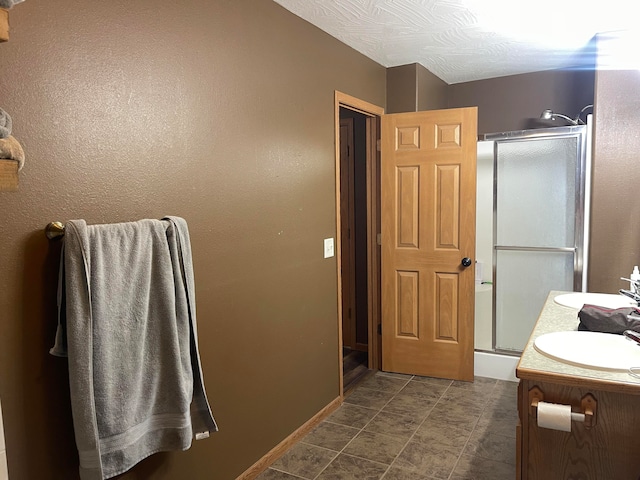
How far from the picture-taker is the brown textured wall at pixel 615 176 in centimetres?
283

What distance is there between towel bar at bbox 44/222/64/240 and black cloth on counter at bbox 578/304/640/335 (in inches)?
74.6

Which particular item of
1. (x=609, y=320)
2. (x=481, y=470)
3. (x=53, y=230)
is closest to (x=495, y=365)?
(x=481, y=470)

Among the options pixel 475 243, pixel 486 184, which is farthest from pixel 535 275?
pixel 486 184

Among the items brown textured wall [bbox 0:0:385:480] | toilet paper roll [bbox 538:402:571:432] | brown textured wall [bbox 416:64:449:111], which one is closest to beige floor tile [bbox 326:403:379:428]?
brown textured wall [bbox 0:0:385:480]

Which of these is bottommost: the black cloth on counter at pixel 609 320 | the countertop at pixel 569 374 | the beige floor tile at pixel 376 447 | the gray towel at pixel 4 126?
the beige floor tile at pixel 376 447

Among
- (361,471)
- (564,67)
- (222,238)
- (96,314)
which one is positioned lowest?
(361,471)

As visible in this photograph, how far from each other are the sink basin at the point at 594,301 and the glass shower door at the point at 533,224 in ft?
3.14

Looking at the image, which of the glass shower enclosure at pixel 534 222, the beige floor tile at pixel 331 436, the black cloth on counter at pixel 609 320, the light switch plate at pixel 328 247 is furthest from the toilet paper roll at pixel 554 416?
the glass shower enclosure at pixel 534 222

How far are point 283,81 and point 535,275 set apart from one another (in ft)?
7.52

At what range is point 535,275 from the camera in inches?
137

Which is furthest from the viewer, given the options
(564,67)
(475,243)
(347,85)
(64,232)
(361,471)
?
(564,67)

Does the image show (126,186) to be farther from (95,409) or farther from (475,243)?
(475,243)

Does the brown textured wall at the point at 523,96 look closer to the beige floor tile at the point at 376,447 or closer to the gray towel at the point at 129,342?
the beige floor tile at the point at 376,447

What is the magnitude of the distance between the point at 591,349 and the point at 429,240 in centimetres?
184
